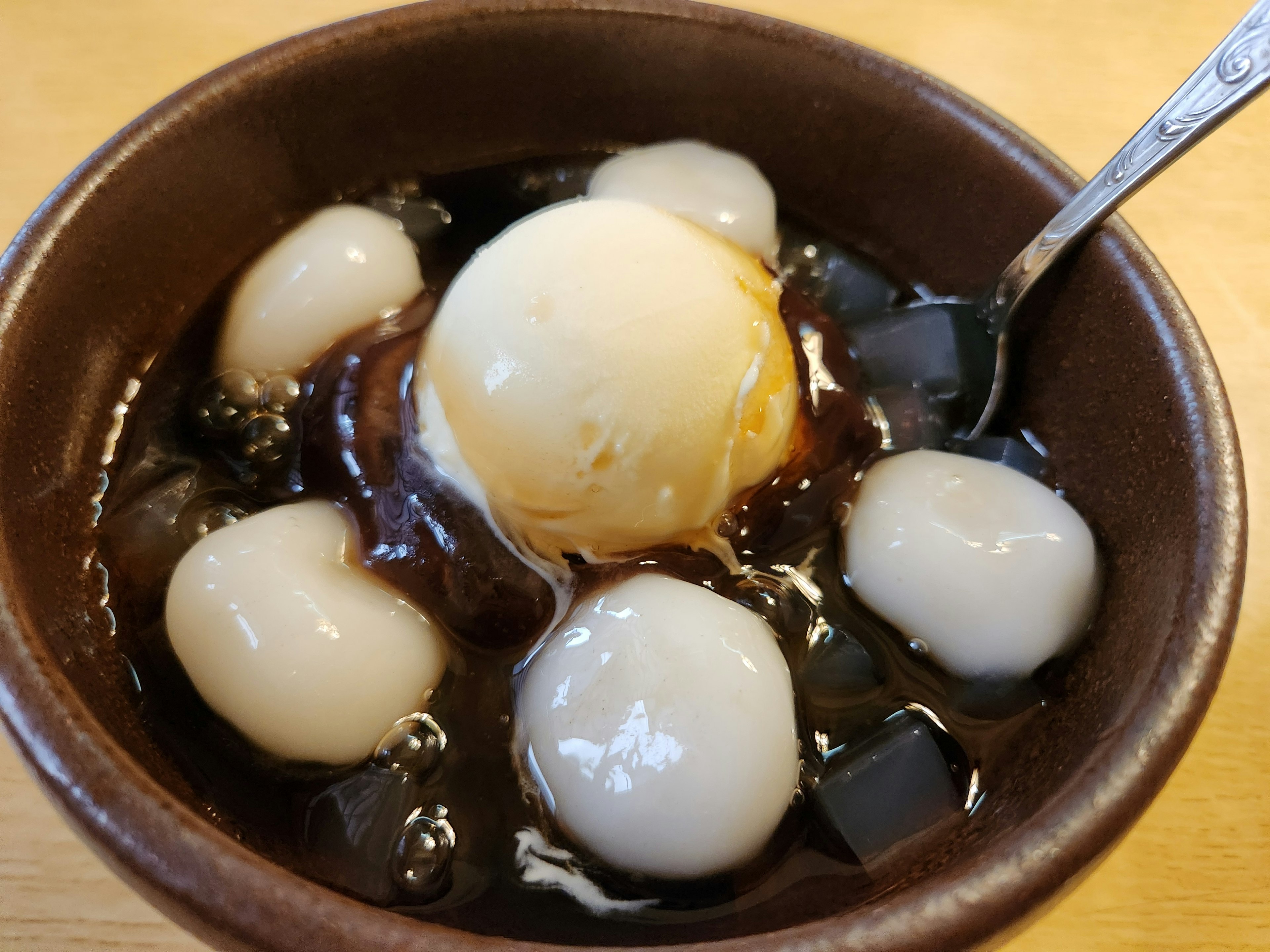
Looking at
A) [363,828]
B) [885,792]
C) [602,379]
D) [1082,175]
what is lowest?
[363,828]

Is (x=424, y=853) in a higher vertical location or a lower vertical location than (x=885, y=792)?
lower

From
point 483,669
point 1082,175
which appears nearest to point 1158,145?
point 1082,175

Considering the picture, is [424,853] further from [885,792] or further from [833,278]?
[833,278]

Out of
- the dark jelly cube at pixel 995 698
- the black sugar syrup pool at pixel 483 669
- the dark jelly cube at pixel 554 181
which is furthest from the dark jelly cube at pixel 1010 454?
the dark jelly cube at pixel 554 181

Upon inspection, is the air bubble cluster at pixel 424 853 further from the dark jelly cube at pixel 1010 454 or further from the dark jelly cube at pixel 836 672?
the dark jelly cube at pixel 1010 454

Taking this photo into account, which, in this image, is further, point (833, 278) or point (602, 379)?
point (833, 278)

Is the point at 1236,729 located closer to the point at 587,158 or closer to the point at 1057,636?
the point at 1057,636

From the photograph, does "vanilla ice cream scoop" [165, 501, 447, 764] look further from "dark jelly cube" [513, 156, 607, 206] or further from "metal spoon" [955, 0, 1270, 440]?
"metal spoon" [955, 0, 1270, 440]

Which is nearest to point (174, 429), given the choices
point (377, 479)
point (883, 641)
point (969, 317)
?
point (377, 479)
